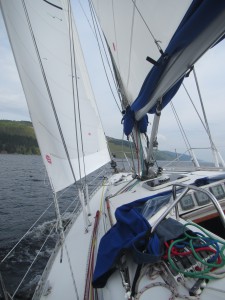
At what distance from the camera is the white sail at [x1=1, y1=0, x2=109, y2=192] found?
2615 millimetres

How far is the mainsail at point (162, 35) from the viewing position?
1539mm

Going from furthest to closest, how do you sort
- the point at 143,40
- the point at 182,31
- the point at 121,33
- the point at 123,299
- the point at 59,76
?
the point at 59,76
the point at 121,33
the point at 143,40
the point at 182,31
the point at 123,299

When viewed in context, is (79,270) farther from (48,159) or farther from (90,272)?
(48,159)

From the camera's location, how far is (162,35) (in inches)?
77.4

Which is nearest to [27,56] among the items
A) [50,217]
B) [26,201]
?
[50,217]

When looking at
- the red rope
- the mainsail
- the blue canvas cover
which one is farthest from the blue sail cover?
the red rope

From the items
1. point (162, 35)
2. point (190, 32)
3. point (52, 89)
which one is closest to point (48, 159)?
point (52, 89)

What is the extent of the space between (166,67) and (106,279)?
6.75ft

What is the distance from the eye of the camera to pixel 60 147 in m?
2.82

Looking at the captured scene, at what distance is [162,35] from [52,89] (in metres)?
2.30

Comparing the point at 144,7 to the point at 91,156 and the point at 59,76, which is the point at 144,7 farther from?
the point at 91,156

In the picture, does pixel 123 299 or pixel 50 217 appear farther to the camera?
pixel 50 217

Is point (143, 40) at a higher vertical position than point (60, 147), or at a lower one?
higher

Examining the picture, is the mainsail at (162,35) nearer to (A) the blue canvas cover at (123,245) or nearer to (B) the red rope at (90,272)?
(A) the blue canvas cover at (123,245)
